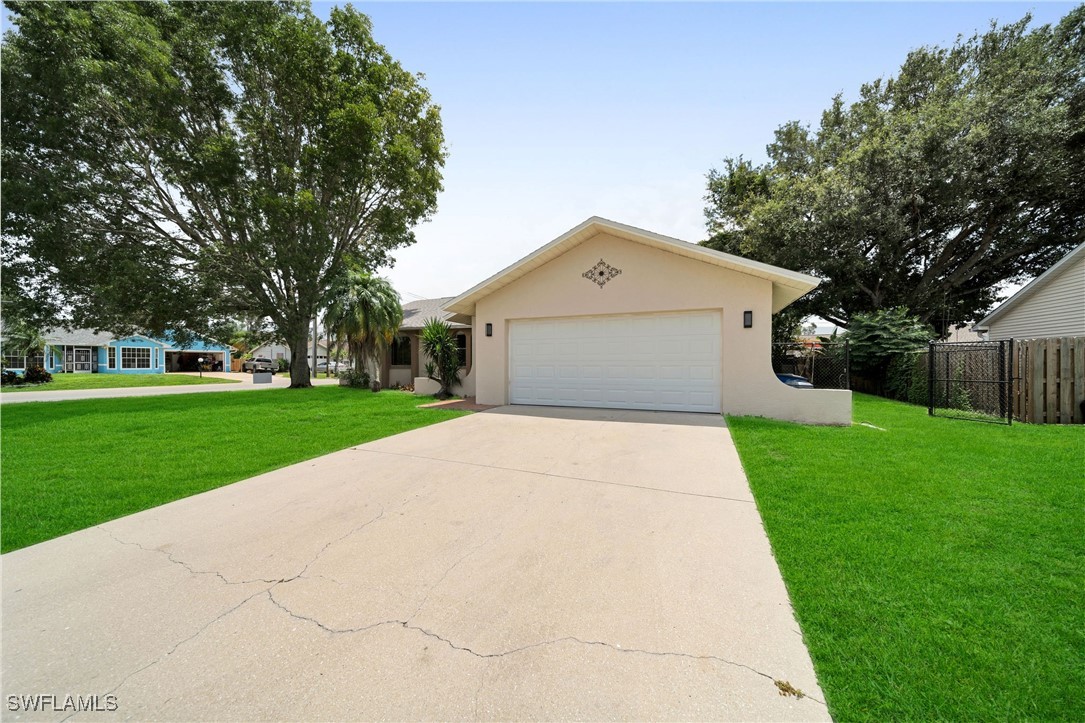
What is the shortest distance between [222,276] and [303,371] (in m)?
4.76

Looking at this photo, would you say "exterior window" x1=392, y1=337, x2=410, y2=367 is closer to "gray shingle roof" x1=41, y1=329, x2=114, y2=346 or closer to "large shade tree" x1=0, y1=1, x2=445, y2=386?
"large shade tree" x1=0, y1=1, x2=445, y2=386

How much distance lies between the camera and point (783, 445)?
579 centimetres

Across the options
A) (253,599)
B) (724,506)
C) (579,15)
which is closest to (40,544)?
(253,599)

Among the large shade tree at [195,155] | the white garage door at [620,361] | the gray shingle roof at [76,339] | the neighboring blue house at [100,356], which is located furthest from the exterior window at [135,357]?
the white garage door at [620,361]

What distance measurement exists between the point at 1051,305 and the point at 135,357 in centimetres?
5455

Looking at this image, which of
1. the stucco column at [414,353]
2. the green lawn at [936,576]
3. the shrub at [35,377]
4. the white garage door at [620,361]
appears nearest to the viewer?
the green lawn at [936,576]

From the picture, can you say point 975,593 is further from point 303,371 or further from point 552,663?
point 303,371

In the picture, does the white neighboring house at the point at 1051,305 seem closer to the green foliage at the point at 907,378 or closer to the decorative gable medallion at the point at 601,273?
the green foliage at the point at 907,378

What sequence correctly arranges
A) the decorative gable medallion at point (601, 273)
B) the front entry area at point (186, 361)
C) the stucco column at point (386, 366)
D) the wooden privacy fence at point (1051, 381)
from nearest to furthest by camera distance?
the wooden privacy fence at point (1051, 381) < the decorative gable medallion at point (601, 273) < the stucco column at point (386, 366) < the front entry area at point (186, 361)

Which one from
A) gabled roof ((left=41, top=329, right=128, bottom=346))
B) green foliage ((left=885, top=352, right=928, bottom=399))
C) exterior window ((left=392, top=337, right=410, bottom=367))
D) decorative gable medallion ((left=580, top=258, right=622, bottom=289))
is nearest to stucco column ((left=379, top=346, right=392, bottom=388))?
exterior window ((left=392, top=337, right=410, bottom=367))

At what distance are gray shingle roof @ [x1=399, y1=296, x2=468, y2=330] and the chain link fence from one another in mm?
11141

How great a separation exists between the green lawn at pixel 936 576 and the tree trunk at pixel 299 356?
17.9 meters

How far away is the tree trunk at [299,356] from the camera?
16.9 m

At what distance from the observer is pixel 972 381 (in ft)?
27.8
